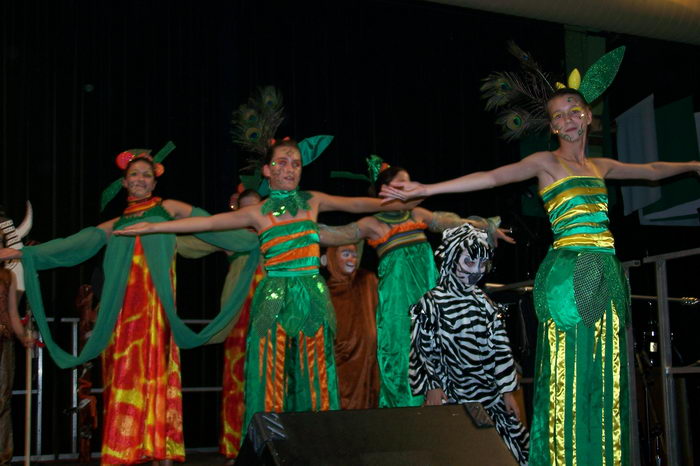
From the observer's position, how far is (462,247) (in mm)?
3484

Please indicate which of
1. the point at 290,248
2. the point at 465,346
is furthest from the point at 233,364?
the point at 465,346

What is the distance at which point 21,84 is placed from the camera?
603 cm

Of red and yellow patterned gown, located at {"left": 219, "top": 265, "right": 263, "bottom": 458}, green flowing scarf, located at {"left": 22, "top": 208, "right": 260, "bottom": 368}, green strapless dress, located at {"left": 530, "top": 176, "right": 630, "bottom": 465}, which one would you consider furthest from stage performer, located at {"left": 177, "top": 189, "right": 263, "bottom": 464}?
green strapless dress, located at {"left": 530, "top": 176, "right": 630, "bottom": 465}

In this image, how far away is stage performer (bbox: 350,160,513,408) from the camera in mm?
4684

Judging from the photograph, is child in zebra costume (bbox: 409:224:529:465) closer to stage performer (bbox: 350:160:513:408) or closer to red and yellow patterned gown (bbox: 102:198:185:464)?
stage performer (bbox: 350:160:513:408)

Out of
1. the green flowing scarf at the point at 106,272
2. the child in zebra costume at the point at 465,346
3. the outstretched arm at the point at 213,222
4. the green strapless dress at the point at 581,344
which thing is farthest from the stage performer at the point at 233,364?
the green strapless dress at the point at 581,344

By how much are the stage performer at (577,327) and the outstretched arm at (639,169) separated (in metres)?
0.18

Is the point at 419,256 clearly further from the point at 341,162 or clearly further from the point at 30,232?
the point at 30,232

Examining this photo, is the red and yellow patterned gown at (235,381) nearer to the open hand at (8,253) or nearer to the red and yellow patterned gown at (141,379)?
the red and yellow patterned gown at (141,379)

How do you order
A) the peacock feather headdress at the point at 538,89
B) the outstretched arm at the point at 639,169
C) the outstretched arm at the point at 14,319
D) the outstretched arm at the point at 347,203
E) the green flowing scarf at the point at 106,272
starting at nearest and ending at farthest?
the outstretched arm at the point at 639,169 → the peacock feather headdress at the point at 538,89 → the outstretched arm at the point at 347,203 → the green flowing scarf at the point at 106,272 → the outstretched arm at the point at 14,319

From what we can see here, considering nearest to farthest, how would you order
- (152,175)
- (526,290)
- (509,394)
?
(509,394), (152,175), (526,290)

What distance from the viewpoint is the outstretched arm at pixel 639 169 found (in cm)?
365

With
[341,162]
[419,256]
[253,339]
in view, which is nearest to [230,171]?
[341,162]

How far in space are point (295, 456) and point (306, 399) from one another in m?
1.89
